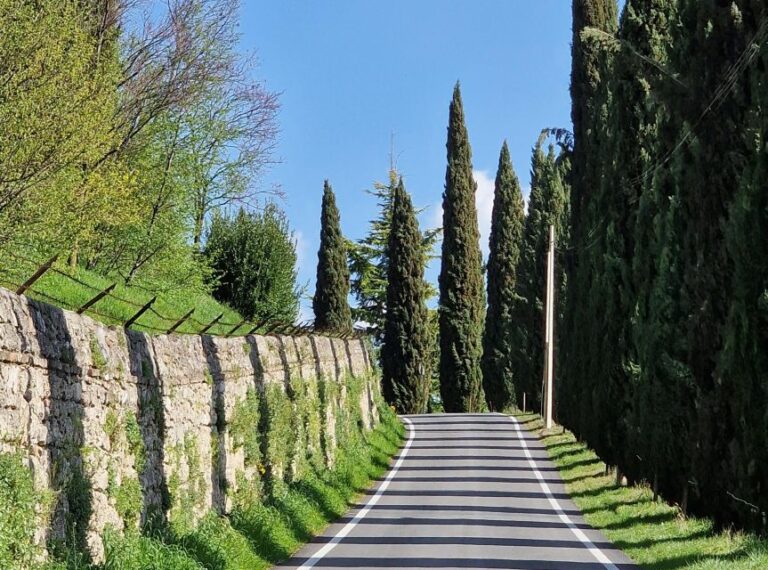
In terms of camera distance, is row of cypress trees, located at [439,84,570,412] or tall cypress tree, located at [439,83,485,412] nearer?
row of cypress trees, located at [439,84,570,412]

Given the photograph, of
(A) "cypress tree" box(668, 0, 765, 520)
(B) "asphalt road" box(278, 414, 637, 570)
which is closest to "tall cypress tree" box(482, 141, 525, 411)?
(B) "asphalt road" box(278, 414, 637, 570)

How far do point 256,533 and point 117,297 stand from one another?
373cm

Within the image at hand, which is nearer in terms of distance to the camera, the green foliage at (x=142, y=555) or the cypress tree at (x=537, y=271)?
the green foliage at (x=142, y=555)

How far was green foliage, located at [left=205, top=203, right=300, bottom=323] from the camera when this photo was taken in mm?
41656

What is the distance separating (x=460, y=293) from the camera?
5909cm

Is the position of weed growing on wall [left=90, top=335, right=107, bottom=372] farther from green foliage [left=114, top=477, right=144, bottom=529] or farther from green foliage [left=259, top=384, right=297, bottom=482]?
green foliage [left=259, top=384, right=297, bottom=482]

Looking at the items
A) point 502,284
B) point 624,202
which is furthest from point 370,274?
point 624,202

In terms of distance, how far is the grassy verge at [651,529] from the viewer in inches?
543

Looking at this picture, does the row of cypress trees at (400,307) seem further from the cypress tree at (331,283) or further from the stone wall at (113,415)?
the stone wall at (113,415)

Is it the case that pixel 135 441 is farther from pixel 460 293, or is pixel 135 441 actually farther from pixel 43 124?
pixel 460 293

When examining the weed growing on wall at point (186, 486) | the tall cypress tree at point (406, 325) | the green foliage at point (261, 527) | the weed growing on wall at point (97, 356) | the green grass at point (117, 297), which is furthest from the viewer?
the tall cypress tree at point (406, 325)

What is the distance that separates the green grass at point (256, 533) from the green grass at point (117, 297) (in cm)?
250

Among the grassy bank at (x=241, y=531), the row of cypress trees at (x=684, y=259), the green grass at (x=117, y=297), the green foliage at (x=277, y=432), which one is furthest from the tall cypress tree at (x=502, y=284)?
the green foliage at (x=277, y=432)

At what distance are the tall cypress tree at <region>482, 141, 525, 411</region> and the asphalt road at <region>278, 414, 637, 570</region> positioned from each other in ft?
84.1
